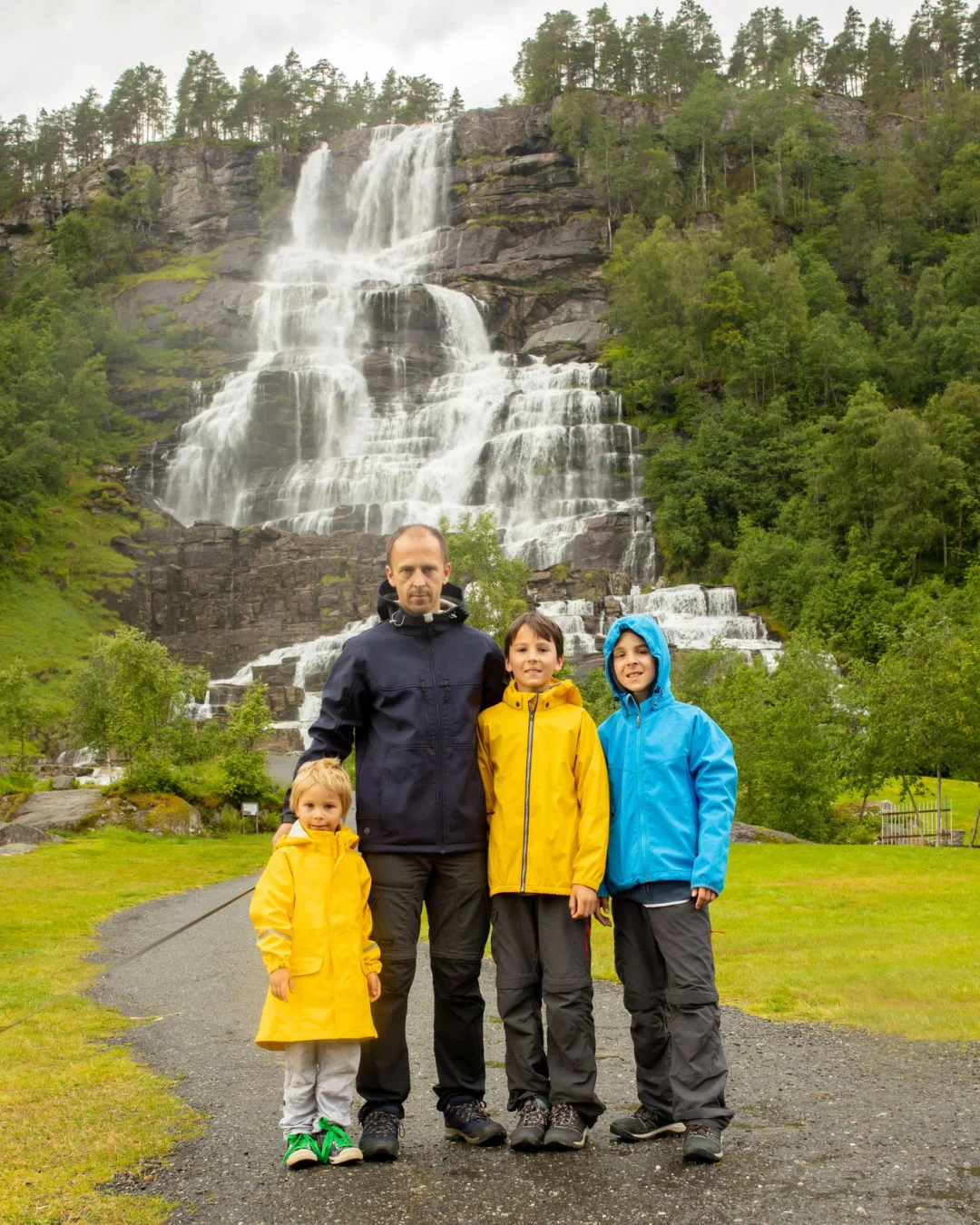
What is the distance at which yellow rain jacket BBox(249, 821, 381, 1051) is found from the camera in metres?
4.57

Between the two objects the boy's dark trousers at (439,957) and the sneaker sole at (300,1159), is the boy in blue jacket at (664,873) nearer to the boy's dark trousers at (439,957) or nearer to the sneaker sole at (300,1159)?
the boy's dark trousers at (439,957)

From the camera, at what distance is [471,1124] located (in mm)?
4688

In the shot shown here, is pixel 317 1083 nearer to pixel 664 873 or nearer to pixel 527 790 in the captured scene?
pixel 527 790

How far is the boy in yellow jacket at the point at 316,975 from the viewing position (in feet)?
14.9

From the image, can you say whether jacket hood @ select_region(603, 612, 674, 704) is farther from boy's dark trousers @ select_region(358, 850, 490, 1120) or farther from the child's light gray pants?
the child's light gray pants

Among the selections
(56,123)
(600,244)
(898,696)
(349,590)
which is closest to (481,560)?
(349,590)

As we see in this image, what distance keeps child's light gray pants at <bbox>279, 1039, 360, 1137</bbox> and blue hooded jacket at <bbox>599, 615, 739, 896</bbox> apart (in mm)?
1428

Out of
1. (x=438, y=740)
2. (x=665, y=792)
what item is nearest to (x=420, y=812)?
(x=438, y=740)

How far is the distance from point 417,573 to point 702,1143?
2.78 metres

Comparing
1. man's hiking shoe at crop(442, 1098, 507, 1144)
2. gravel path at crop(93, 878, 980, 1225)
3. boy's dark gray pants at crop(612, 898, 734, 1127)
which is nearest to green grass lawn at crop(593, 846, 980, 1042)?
gravel path at crop(93, 878, 980, 1225)

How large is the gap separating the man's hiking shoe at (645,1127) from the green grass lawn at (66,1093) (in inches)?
75.9

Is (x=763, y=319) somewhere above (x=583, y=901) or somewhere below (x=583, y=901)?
above

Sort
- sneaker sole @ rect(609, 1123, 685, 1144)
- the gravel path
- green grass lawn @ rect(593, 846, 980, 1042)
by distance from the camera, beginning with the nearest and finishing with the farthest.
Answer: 1. the gravel path
2. sneaker sole @ rect(609, 1123, 685, 1144)
3. green grass lawn @ rect(593, 846, 980, 1042)

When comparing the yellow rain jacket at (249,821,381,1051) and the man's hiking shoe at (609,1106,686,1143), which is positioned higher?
Result: the yellow rain jacket at (249,821,381,1051)
